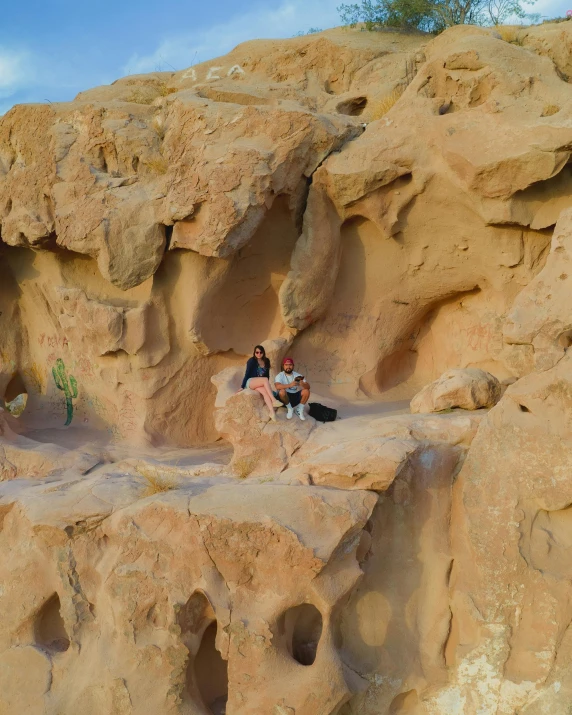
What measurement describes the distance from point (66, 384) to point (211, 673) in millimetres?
3721

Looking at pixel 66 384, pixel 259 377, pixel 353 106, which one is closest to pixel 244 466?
pixel 259 377

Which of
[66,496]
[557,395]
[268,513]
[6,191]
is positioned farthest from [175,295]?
[557,395]

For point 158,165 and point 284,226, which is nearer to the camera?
point 158,165

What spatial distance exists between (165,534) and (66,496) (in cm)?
87

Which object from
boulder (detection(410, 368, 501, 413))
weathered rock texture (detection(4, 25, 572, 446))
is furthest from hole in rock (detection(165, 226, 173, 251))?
boulder (detection(410, 368, 501, 413))

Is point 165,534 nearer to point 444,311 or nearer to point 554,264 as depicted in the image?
point 554,264

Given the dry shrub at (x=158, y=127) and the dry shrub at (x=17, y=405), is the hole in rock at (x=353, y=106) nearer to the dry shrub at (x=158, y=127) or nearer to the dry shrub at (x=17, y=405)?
the dry shrub at (x=158, y=127)

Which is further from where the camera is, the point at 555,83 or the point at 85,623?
the point at 555,83

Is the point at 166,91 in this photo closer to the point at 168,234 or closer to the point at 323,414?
the point at 168,234

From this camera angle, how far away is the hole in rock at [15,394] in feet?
25.3

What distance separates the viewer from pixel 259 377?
225 inches

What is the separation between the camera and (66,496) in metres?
4.88

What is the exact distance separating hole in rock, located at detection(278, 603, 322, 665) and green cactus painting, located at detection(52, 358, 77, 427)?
3677 millimetres

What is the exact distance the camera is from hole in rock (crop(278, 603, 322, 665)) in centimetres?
470
